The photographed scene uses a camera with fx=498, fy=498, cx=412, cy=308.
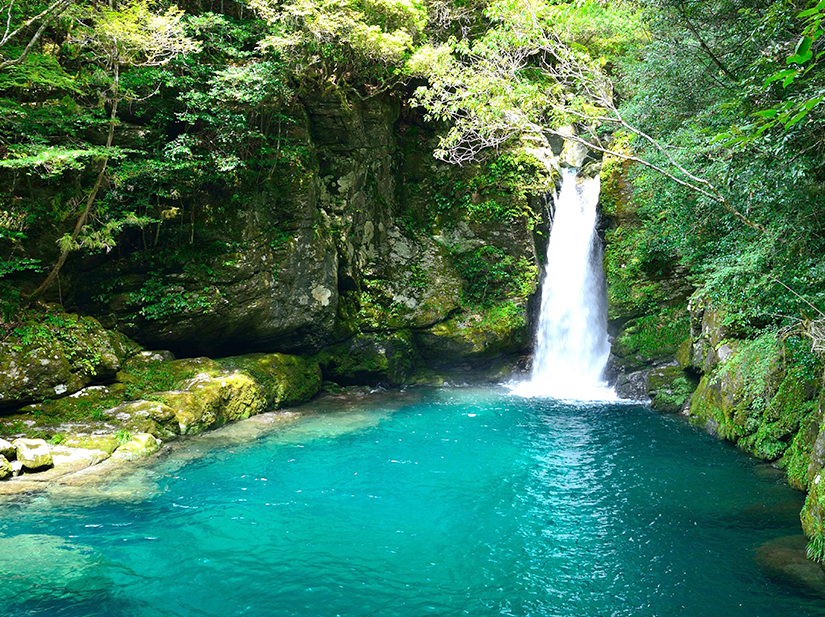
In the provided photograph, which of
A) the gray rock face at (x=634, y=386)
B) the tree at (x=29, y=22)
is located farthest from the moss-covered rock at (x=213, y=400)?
the gray rock face at (x=634, y=386)

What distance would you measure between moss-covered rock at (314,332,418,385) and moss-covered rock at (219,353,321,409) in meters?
0.66

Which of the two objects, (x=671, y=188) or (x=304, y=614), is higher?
(x=671, y=188)

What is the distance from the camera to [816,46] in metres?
5.66

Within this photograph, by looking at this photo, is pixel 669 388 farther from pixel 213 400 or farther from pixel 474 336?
pixel 213 400

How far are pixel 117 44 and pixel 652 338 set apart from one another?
596 inches

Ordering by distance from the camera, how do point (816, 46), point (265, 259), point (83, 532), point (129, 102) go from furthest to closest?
point (265, 259) → point (129, 102) → point (83, 532) → point (816, 46)

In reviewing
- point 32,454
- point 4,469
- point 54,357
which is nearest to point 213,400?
point 54,357

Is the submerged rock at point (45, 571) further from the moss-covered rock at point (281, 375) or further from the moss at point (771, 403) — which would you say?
the moss at point (771, 403)

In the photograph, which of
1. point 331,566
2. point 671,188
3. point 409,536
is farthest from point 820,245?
point 331,566

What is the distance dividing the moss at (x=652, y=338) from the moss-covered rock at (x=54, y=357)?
44.1 feet

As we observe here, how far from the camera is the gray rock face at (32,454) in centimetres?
792

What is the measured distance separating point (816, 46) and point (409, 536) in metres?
7.68

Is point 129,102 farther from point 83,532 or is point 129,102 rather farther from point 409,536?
point 409,536

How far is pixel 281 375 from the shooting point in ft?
42.4
